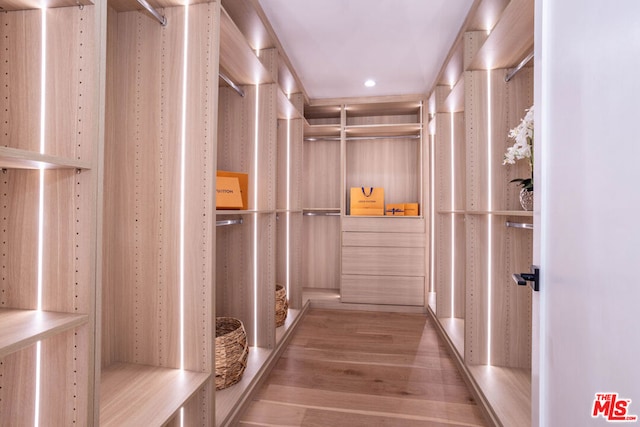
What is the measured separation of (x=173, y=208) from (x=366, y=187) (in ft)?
8.68

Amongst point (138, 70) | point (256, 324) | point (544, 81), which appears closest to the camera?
point (544, 81)

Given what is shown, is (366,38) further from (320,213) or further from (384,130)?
A: (320,213)

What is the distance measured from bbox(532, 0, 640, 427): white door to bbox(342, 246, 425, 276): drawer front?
2426 mm

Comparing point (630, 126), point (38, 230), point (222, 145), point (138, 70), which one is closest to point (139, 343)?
point (38, 230)

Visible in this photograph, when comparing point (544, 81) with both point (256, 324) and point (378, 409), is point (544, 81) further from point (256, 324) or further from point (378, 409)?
point (256, 324)

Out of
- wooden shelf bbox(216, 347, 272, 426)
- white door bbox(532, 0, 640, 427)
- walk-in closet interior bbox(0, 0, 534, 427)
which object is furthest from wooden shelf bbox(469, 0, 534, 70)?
wooden shelf bbox(216, 347, 272, 426)

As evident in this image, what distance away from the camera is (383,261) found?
11.3 feet

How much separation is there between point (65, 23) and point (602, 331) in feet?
4.65

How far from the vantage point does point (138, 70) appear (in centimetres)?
141

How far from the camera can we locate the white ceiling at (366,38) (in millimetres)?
1988

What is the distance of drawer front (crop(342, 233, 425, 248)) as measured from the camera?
3.39 m

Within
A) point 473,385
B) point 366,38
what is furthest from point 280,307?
point 366,38

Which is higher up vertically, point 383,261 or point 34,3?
point 34,3

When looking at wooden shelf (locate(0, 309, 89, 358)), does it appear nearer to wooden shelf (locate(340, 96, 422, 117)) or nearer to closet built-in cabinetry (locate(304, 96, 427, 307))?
closet built-in cabinetry (locate(304, 96, 427, 307))
